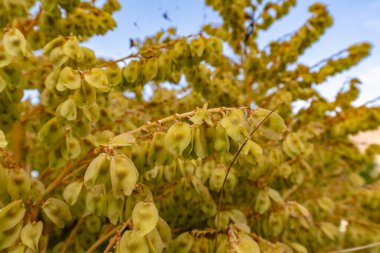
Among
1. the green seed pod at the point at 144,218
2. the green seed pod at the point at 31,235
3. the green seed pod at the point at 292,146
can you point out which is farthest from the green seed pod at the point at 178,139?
the green seed pod at the point at 292,146

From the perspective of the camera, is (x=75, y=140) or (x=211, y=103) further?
(x=211, y=103)

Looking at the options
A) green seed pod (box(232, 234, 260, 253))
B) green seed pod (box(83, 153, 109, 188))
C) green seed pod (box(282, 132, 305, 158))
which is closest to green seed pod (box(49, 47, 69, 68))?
green seed pod (box(83, 153, 109, 188))

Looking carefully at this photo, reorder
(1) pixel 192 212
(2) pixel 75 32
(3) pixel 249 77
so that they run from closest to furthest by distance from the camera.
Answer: (1) pixel 192 212 < (2) pixel 75 32 < (3) pixel 249 77

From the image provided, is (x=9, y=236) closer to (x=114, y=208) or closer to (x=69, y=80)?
(x=114, y=208)

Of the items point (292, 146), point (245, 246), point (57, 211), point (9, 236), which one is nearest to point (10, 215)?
point (9, 236)

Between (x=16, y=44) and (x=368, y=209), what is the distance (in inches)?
90.7

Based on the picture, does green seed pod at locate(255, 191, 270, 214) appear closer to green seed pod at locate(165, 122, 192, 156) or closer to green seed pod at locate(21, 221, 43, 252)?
green seed pod at locate(165, 122, 192, 156)

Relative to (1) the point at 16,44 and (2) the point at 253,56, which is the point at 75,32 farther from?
(2) the point at 253,56

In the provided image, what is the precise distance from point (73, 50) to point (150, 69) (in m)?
0.33

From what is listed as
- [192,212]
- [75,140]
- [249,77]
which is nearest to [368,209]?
[249,77]

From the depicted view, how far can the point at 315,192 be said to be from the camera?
2.87 meters

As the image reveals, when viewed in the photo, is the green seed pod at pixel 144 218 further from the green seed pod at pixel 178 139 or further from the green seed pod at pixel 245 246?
the green seed pod at pixel 245 246

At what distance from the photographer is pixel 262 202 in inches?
68.7

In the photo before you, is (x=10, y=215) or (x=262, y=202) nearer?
(x=10, y=215)
